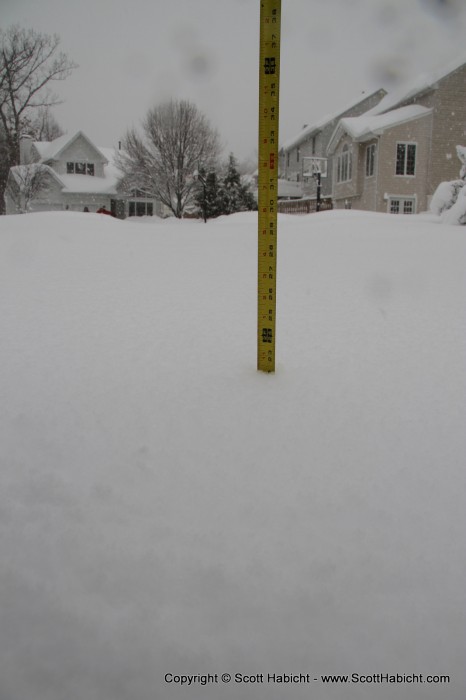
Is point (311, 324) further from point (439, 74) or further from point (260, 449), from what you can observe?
point (439, 74)

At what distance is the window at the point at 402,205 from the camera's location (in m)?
25.2

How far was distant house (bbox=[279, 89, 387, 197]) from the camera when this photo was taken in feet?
110

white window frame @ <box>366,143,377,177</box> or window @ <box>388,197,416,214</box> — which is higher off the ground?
white window frame @ <box>366,143,377,177</box>

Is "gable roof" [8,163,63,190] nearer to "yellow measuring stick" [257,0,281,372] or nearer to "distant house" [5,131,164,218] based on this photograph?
"distant house" [5,131,164,218]

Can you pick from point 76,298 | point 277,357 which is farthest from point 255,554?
point 76,298

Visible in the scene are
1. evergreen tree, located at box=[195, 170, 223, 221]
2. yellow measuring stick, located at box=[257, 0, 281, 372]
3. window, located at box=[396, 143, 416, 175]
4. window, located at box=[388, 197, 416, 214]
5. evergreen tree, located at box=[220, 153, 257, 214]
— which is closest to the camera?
yellow measuring stick, located at box=[257, 0, 281, 372]

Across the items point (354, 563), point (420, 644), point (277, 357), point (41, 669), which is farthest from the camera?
point (277, 357)

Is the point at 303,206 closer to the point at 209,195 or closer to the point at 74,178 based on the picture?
the point at 209,195

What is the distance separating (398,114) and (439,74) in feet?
Answer: 7.92

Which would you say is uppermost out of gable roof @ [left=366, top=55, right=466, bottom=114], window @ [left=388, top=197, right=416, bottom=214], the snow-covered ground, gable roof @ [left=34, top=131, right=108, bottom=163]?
gable roof @ [left=366, top=55, right=466, bottom=114]

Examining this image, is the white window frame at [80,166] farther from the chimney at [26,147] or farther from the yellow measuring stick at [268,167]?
the yellow measuring stick at [268,167]

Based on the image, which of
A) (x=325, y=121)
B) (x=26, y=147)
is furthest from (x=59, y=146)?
(x=325, y=121)

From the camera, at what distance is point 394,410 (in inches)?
154

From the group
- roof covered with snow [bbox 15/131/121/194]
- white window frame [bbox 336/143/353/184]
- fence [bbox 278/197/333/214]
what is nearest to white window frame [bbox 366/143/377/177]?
white window frame [bbox 336/143/353/184]
